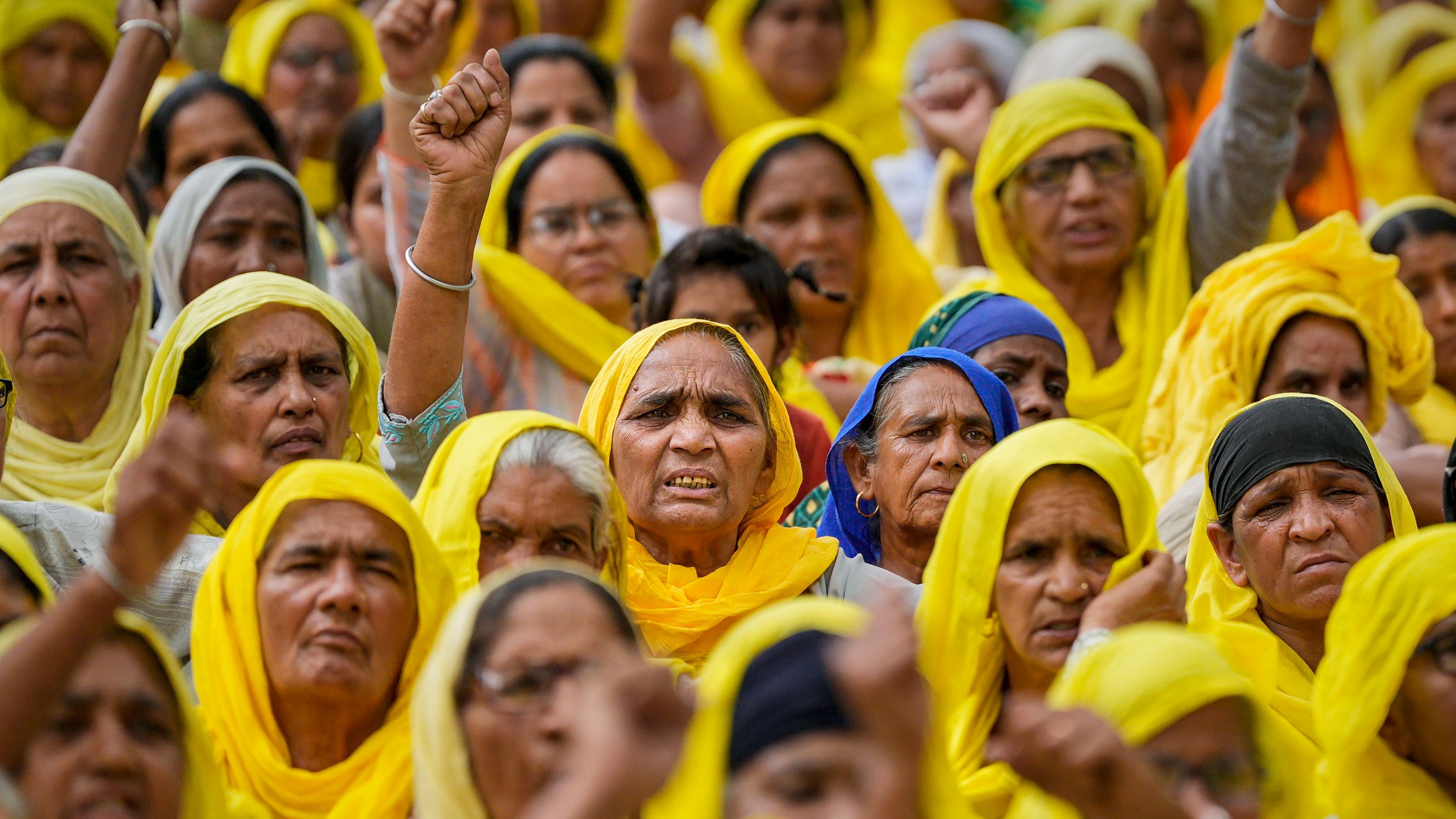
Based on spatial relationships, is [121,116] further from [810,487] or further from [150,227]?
[810,487]

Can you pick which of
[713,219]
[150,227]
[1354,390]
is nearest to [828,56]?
[713,219]

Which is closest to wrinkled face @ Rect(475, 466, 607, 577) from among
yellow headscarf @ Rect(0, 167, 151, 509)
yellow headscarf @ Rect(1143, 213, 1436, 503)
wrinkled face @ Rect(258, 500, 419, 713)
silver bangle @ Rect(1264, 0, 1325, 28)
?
wrinkled face @ Rect(258, 500, 419, 713)

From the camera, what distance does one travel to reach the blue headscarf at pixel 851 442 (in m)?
4.51

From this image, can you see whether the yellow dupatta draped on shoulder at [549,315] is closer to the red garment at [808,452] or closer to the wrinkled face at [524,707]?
the red garment at [808,452]

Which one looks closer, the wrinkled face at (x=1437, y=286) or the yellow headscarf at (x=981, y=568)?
the yellow headscarf at (x=981, y=568)

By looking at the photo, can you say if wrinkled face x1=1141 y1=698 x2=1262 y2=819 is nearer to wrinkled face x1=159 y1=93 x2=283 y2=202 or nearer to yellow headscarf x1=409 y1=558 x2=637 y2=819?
yellow headscarf x1=409 y1=558 x2=637 y2=819

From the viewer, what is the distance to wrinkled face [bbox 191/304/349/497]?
4.29 metres

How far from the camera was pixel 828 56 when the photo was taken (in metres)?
8.01

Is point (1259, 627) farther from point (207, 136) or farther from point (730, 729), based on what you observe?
point (207, 136)

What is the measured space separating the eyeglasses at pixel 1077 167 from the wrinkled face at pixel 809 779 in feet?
11.2

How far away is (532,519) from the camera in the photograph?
12.0ft

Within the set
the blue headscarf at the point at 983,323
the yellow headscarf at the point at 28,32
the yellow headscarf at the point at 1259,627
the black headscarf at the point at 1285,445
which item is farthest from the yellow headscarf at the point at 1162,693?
the yellow headscarf at the point at 28,32

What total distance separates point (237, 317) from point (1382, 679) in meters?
2.54

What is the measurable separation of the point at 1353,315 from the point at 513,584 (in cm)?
283
